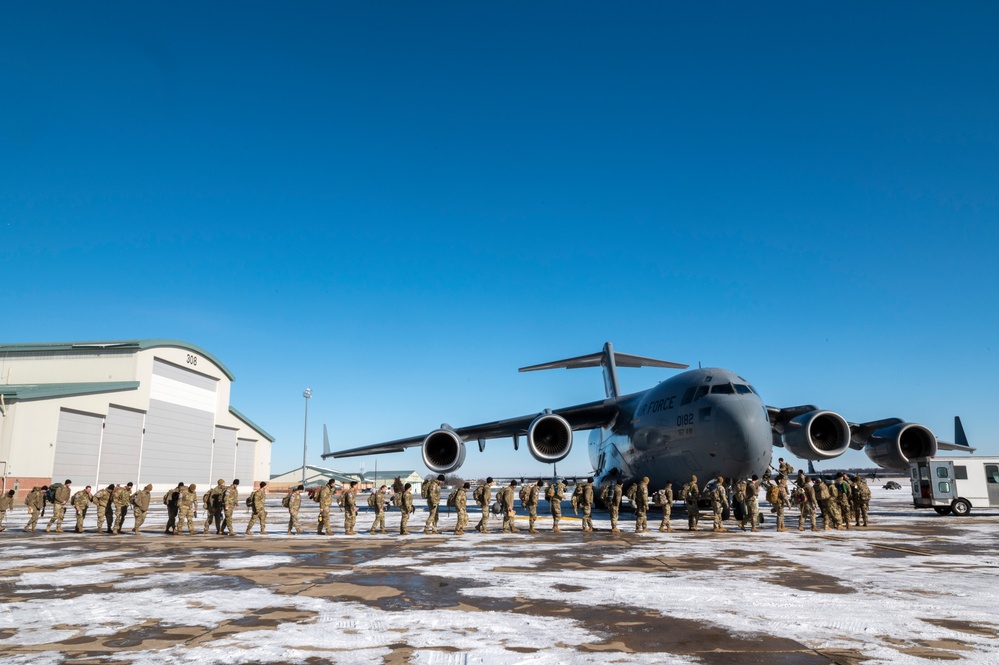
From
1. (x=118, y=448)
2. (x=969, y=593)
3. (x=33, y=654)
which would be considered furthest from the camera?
(x=118, y=448)

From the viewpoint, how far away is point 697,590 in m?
6.86

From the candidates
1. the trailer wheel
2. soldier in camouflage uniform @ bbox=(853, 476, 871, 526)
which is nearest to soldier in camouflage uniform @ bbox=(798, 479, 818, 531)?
soldier in camouflage uniform @ bbox=(853, 476, 871, 526)

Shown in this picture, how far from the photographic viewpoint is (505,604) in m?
6.11

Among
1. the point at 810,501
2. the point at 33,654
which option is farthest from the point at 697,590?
the point at 810,501

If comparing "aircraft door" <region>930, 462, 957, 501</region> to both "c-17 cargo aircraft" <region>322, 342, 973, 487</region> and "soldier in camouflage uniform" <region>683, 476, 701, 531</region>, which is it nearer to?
"c-17 cargo aircraft" <region>322, 342, 973, 487</region>

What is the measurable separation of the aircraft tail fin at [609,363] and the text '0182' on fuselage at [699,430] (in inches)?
271

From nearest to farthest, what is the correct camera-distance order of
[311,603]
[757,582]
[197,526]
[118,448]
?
1. [311,603]
2. [757,582]
3. [197,526]
4. [118,448]

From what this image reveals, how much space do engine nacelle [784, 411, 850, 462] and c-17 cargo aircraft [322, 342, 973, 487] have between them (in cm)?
3

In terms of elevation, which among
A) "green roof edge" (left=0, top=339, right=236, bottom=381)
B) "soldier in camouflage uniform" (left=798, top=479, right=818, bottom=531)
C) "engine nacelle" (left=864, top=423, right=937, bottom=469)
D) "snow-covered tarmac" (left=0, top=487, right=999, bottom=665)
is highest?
"green roof edge" (left=0, top=339, right=236, bottom=381)

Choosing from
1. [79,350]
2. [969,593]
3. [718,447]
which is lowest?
[969,593]

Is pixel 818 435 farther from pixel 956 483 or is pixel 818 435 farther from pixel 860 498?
pixel 956 483

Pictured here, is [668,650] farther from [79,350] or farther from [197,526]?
[79,350]

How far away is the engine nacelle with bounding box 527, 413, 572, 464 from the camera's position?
19.6 meters

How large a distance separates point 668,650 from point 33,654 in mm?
4262
